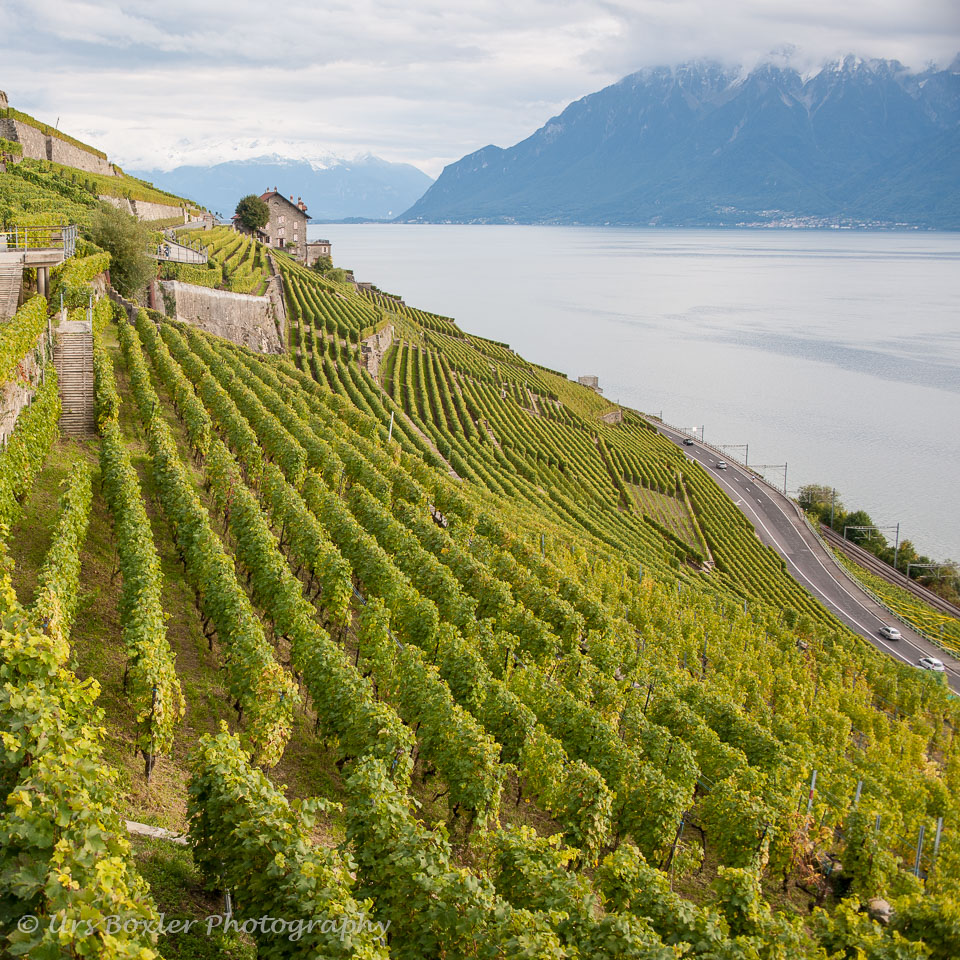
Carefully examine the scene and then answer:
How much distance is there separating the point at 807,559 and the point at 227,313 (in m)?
55.9

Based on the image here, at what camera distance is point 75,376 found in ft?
97.8

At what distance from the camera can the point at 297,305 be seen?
76688 mm

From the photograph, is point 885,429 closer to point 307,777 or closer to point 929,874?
point 929,874

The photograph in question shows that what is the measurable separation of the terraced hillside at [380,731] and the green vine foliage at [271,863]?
0.15 feet

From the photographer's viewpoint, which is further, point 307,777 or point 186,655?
point 186,655

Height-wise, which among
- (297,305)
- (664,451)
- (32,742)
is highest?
(297,305)

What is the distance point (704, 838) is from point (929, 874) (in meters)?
6.66

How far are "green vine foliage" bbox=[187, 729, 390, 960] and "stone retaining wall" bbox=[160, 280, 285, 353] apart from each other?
4766cm

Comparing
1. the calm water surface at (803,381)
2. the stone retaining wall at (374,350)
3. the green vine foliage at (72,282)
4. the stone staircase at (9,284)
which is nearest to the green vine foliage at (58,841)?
the stone staircase at (9,284)

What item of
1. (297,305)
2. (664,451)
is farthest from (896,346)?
(297,305)

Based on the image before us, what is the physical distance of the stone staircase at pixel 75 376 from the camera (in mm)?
28266

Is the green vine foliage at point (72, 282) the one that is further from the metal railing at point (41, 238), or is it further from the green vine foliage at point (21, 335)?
the green vine foliage at point (21, 335)

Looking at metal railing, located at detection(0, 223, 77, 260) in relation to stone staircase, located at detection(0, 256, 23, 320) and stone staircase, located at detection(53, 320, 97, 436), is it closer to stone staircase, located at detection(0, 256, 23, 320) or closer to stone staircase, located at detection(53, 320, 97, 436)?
stone staircase, located at detection(0, 256, 23, 320)

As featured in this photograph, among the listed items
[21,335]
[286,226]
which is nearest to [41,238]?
[21,335]
